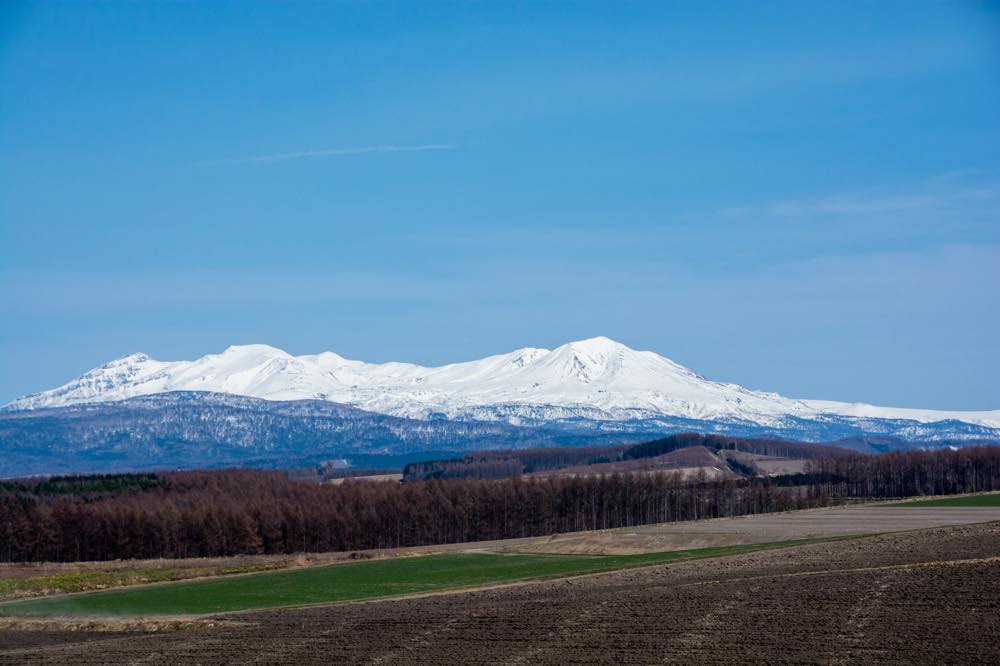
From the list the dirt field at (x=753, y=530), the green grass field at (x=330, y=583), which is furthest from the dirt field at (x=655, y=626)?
the dirt field at (x=753, y=530)

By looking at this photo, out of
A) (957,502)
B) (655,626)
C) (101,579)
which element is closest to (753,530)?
(957,502)

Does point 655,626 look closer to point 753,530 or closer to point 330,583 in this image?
point 330,583

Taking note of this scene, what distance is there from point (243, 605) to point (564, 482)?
100 metres

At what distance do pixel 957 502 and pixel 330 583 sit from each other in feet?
216

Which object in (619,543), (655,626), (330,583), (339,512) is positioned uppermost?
(339,512)

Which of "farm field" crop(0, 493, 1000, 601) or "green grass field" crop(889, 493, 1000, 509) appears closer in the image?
"farm field" crop(0, 493, 1000, 601)

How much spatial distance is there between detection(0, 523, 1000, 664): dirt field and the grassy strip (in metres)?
28.8

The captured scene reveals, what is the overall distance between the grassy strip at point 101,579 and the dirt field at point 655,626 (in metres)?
28.8

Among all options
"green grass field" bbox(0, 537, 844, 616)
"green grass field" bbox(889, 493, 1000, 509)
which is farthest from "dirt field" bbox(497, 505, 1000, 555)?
"green grass field" bbox(0, 537, 844, 616)

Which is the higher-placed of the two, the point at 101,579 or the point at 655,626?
the point at 655,626

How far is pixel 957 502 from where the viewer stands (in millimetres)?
118500

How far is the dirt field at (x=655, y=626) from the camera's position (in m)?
41.3

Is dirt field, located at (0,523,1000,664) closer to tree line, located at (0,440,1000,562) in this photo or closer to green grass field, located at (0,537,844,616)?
green grass field, located at (0,537,844,616)

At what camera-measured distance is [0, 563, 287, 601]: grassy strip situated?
278ft
